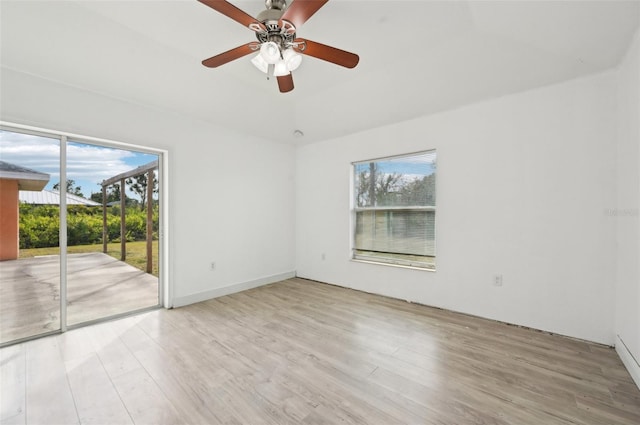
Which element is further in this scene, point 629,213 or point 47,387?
point 629,213

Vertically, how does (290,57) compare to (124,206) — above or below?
above

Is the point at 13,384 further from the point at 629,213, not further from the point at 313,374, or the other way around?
the point at 629,213

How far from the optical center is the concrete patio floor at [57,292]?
2.54 m

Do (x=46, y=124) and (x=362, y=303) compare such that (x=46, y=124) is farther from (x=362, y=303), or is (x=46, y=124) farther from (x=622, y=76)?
(x=622, y=76)

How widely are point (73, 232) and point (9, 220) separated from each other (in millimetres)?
460

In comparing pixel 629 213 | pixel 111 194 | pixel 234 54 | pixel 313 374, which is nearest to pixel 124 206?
pixel 111 194

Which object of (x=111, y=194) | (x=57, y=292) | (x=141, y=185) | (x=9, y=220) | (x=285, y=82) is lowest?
(x=57, y=292)

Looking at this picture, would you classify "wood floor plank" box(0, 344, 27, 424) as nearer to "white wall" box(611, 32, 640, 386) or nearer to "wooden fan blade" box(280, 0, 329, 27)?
"wooden fan blade" box(280, 0, 329, 27)

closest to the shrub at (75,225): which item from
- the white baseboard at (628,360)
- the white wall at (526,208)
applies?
the white wall at (526,208)

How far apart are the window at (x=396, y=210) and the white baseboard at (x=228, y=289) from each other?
140cm

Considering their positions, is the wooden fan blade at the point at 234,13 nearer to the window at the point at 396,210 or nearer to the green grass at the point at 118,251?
the window at the point at 396,210

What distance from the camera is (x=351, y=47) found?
2.62 metres

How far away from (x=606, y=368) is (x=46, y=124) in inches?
207

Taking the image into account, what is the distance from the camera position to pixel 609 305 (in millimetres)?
2434
